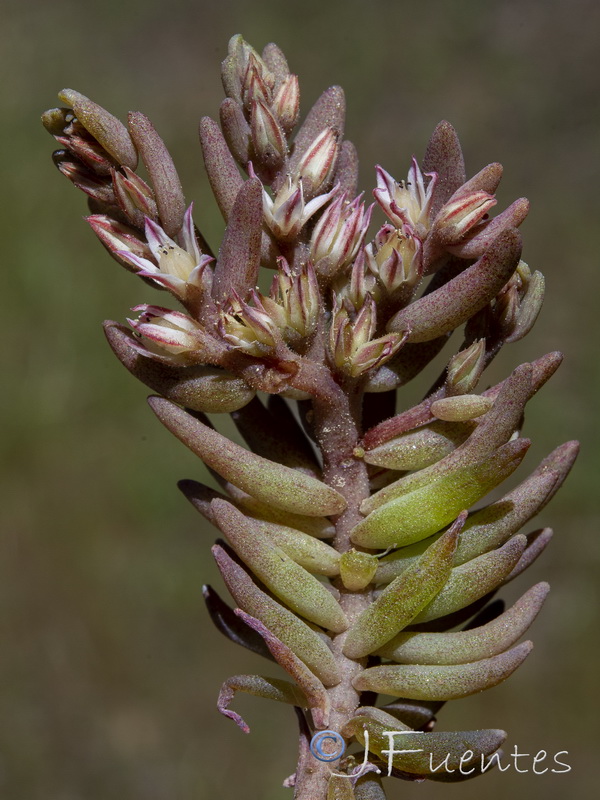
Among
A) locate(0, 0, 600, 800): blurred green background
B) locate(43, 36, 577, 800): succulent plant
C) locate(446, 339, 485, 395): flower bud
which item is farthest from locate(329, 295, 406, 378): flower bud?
locate(0, 0, 600, 800): blurred green background

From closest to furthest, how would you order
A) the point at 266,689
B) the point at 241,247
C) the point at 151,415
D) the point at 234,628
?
the point at 241,247 < the point at 266,689 < the point at 234,628 < the point at 151,415

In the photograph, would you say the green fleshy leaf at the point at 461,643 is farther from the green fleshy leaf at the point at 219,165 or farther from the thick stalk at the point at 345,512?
the green fleshy leaf at the point at 219,165

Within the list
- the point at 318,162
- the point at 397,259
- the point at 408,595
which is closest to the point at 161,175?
the point at 318,162

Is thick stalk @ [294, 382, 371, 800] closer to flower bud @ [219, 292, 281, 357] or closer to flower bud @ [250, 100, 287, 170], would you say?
flower bud @ [219, 292, 281, 357]

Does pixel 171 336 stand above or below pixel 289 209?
below

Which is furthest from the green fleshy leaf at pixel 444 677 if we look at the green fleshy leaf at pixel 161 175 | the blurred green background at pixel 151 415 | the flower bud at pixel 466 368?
the blurred green background at pixel 151 415

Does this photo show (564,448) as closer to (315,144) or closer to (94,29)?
(315,144)

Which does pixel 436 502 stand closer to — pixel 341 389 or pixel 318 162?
pixel 341 389

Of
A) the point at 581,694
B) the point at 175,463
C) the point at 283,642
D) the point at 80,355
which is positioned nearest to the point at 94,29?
the point at 80,355
